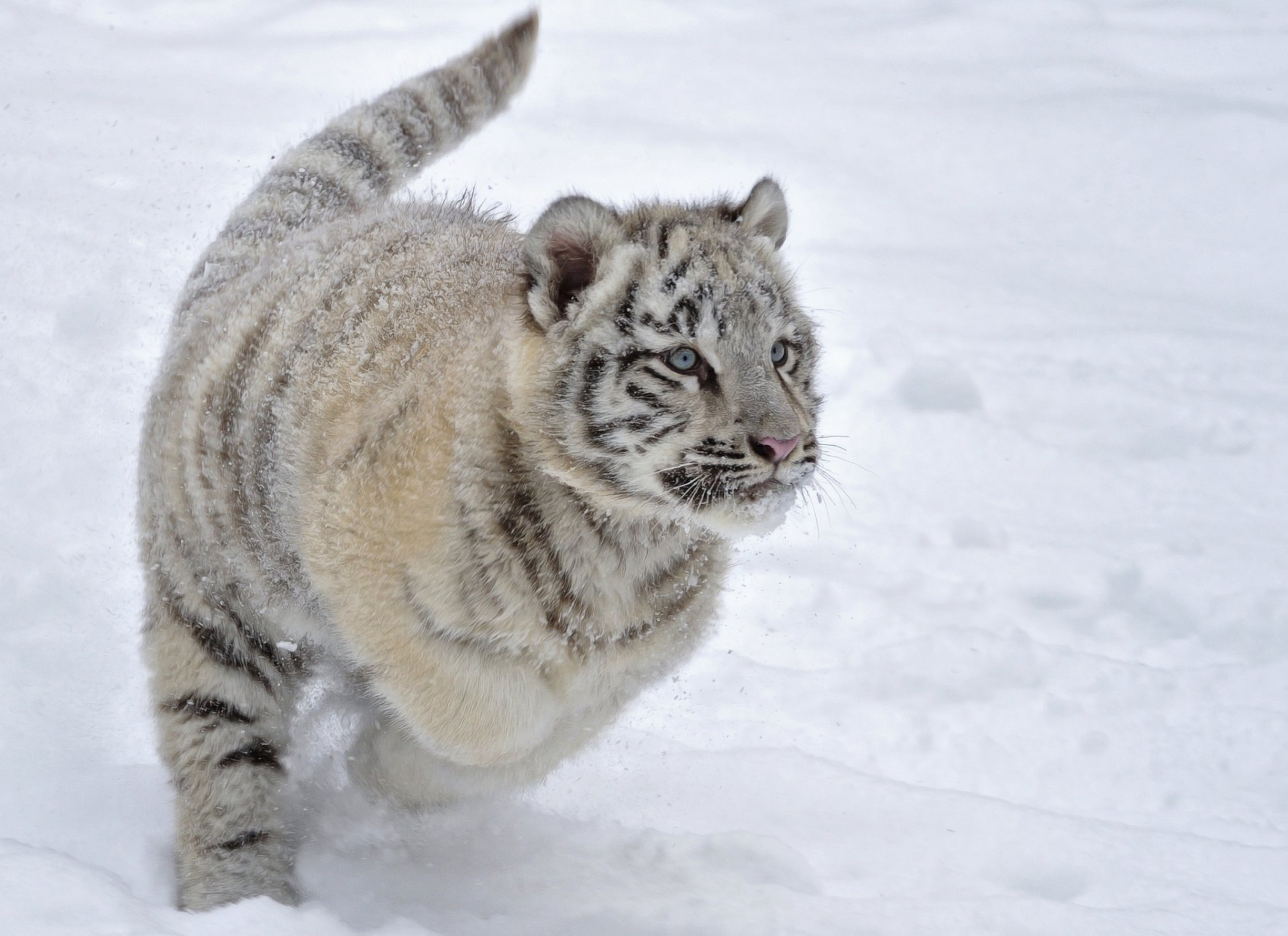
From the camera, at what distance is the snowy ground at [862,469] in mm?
3697

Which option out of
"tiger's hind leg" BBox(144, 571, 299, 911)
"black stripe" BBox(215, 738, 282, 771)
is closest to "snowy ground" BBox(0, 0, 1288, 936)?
"tiger's hind leg" BBox(144, 571, 299, 911)

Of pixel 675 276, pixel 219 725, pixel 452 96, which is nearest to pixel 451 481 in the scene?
pixel 675 276

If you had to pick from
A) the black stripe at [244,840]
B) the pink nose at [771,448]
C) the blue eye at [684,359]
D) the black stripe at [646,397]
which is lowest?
the black stripe at [244,840]

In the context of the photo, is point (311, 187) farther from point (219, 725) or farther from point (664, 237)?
point (219, 725)

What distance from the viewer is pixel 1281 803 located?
13.6 ft

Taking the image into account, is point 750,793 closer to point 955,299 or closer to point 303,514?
point 303,514

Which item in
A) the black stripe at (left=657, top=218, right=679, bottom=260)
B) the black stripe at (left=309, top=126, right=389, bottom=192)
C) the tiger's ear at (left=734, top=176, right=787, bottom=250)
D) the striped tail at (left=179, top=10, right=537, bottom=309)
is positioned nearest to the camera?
the black stripe at (left=657, top=218, right=679, bottom=260)

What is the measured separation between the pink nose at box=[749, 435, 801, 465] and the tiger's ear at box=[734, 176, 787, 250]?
776mm

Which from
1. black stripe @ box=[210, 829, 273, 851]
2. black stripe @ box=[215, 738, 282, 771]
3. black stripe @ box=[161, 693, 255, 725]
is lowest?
black stripe @ box=[210, 829, 273, 851]

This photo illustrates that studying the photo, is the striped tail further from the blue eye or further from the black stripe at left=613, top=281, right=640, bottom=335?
the blue eye

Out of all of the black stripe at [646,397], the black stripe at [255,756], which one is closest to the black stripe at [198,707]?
the black stripe at [255,756]

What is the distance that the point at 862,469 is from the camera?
5.86 m

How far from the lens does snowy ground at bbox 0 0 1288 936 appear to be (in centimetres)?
370

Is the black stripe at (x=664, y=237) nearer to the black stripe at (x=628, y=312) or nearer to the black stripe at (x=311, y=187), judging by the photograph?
the black stripe at (x=628, y=312)
